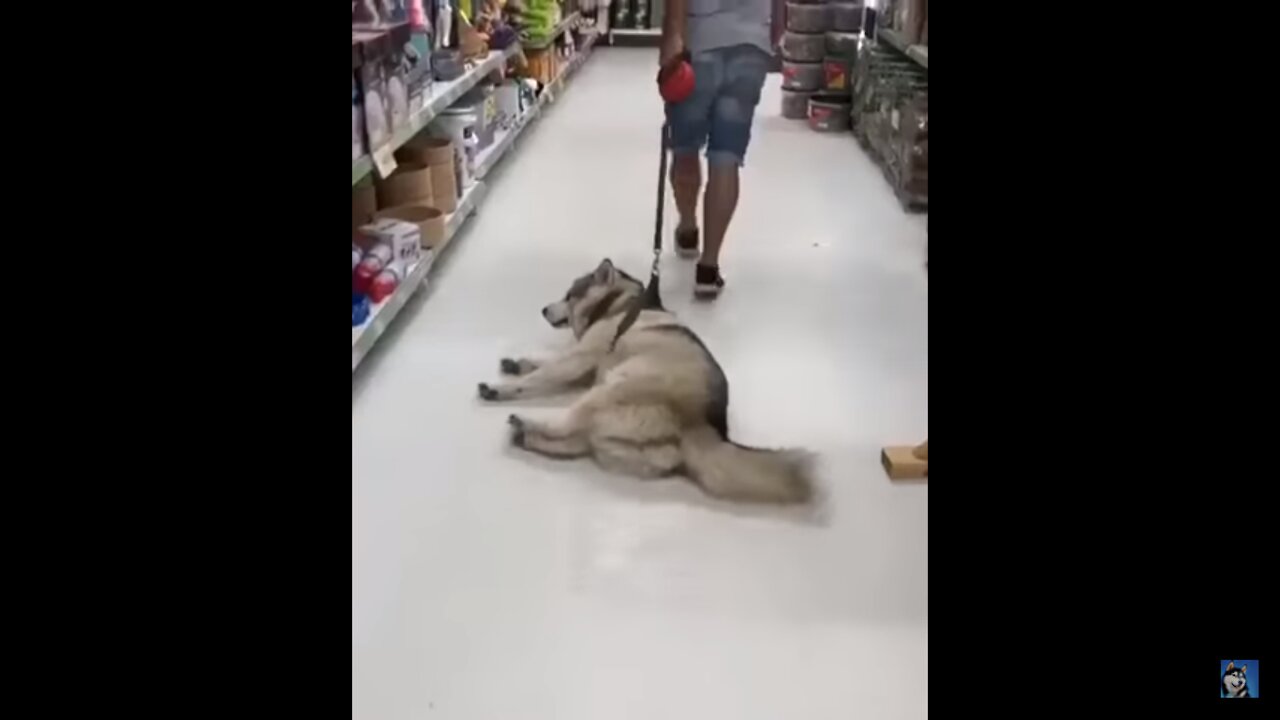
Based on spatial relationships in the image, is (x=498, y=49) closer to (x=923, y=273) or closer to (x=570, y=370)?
(x=923, y=273)

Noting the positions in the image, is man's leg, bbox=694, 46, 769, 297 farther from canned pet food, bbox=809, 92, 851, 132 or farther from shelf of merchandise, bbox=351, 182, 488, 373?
canned pet food, bbox=809, 92, 851, 132

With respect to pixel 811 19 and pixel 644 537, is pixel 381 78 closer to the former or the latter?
pixel 644 537

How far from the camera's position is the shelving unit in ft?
10.4

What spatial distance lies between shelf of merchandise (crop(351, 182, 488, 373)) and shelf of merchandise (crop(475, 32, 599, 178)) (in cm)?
72

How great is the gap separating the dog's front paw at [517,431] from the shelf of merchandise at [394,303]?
40 cm

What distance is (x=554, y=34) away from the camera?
7715 mm

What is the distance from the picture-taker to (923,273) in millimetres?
4250

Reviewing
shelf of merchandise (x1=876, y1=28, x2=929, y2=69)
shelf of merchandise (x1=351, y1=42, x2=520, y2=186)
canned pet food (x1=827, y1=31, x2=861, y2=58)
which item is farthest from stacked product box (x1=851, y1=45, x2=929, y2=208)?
shelf of merchandise (x1=351, y1=42, x2=520, y2=186)

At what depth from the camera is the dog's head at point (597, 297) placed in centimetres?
331

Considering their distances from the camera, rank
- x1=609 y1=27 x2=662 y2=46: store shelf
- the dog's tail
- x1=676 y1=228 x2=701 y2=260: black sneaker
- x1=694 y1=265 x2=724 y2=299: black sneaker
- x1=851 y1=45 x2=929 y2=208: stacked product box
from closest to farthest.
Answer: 1. the dog's tail
2. x1=694 y1=265 x2=724 y2=299: black sneaker
3. x1=676 y1=228 x2=701 y2=260: black sneaker
4. x1=851 y1=45 x2=929 y2=208: stacked product box
5. x1=609 y1=27 x2=662 y2=46: store shelf

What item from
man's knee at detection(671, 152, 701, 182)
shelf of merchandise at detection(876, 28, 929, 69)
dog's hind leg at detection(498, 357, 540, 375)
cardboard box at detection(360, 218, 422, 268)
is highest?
shelf of merchandise at detection(876, 28, 929, 69)

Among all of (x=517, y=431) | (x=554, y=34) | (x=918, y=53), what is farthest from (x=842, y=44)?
(x=517, y=431)
